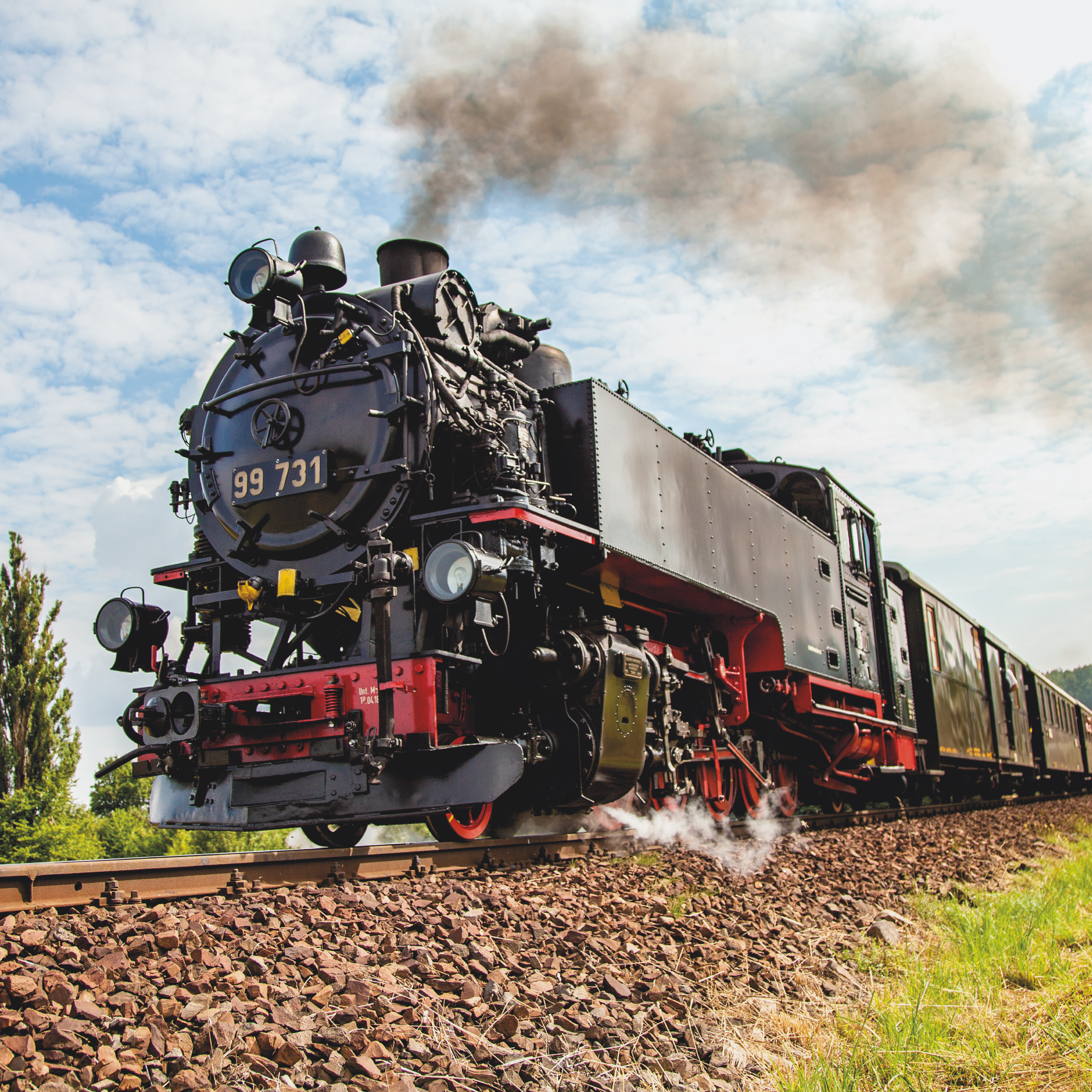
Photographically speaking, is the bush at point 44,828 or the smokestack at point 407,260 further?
the bush at point 44,828

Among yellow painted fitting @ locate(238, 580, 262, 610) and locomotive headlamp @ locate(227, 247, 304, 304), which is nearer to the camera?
yellow painted fitting @ locate(238, 580, 262, 610)

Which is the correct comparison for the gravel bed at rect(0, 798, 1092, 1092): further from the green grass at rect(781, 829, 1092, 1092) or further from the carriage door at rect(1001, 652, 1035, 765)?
the carriage door at rect(1001, 652, 1035, 765)

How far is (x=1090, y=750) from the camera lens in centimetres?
2522

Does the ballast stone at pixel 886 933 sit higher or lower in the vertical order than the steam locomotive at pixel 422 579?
lower

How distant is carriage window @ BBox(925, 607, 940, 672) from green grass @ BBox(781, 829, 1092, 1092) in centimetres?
736

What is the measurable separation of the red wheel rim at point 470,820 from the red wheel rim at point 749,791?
2844 millimetres

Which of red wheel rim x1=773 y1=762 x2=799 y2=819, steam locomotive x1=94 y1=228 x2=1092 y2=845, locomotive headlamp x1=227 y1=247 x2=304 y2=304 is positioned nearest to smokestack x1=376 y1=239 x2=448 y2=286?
steam locomotive x1=94 y1=228 x2=1092 y2=845

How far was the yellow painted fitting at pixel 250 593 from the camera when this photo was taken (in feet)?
18.1

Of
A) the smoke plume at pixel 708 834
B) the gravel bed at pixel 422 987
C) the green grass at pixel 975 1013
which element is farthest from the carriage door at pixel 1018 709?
the gravel bed at pixel 422 987

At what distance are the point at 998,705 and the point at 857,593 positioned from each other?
250 inches

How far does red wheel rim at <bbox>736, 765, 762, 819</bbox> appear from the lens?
26.3 feet

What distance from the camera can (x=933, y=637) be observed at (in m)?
11.8

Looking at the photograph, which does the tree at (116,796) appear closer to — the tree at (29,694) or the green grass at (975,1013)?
the tree at (29,694)

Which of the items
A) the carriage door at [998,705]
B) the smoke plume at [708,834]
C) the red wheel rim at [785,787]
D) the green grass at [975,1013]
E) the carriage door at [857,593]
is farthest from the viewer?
the carriage door at [998,705]
